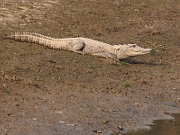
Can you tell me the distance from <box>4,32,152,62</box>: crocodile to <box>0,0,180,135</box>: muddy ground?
7.6 inches

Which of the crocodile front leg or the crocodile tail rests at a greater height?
the crocodile tail

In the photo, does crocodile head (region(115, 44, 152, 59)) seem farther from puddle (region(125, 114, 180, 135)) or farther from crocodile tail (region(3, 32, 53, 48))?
puddle (region(125, 114, 180, 135))

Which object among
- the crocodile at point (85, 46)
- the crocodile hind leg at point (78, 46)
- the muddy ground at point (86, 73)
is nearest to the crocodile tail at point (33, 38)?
the crocodile at point (85, 46)

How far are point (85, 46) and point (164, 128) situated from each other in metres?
4.77

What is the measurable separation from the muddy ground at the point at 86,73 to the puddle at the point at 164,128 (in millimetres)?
224

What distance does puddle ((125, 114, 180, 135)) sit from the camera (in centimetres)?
1055

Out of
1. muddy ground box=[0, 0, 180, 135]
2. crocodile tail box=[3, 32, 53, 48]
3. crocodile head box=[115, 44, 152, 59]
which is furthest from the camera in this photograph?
crocodile head box=[115, 44, 152, 59]

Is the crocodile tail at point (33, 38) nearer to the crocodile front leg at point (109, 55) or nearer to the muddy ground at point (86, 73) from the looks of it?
the muddy ground at point (86, 73)

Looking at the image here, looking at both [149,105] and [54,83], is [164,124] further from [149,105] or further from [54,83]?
[54,83]

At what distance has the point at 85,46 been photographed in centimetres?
1516

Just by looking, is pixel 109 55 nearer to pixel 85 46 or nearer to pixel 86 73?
pixel 85 46

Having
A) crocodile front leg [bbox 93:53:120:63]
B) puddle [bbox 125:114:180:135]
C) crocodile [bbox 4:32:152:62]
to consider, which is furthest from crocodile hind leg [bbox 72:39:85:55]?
puddle [bbox 125:114:180:135]

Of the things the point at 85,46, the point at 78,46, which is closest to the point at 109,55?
the point at 85,46

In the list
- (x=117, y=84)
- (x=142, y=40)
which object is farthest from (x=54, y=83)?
(x=142, y=40)
